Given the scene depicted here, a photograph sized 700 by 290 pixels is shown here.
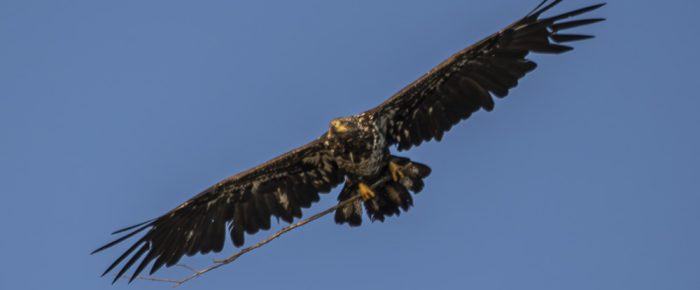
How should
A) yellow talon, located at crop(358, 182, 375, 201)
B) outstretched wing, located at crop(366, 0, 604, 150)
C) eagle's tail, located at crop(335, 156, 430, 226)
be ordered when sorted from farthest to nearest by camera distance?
yellow talon, located at crop(358, 182, 375, 201) → eagle's tail, located at crop(335, 156, 430, 226) → outstretched wing, located at crop(366, 0, 604, 150)

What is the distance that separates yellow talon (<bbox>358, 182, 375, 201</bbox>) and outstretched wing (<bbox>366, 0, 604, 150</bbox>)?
29.7 inches

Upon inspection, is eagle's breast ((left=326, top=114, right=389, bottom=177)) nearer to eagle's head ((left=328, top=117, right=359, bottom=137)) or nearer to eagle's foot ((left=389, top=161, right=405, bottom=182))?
eagle's head ((left=328, top=117, right=359, bottom=137))

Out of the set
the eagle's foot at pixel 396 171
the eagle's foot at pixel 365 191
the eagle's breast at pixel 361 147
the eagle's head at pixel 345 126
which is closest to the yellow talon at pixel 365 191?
the eagle's foot at pixel 365 191

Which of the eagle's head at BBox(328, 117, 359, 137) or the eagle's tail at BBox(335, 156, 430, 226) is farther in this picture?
the eagle's tail at BBox(335, 156, 430, 226)

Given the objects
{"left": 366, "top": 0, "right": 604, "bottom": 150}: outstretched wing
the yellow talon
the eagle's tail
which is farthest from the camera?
the yellow talon

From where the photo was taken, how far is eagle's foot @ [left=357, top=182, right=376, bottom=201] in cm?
1592

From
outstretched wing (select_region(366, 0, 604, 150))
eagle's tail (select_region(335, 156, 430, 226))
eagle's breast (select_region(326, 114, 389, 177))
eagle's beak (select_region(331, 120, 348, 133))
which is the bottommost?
eagle's tail (select_region(335, 156, 430, 226))

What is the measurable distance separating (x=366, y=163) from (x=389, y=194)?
2.14 feet

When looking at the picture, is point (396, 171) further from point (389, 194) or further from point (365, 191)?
point (365, 191)

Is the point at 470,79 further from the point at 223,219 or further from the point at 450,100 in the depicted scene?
the point at 223,219

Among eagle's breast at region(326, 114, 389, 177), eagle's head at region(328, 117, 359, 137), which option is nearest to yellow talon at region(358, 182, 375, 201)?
eagle's breast at region(326, 114, 389, 177)

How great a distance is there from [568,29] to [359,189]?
3.68 metres

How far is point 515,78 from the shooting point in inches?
608

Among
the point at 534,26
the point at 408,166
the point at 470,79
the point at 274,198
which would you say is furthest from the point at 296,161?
the point at 534,26
